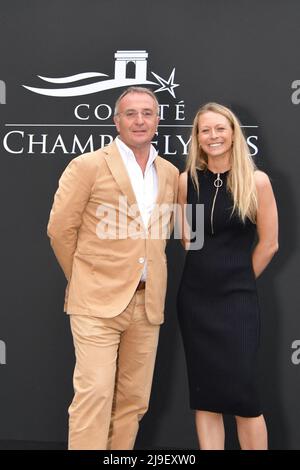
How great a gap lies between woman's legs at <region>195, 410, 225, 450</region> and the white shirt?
2.24 feet

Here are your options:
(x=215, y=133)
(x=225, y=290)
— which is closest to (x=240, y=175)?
(x=215, y=133)

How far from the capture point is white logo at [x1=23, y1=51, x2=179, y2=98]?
3496mm

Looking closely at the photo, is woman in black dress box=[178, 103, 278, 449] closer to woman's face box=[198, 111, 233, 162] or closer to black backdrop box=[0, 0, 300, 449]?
woman's face box=[198, 111, 233, 162]

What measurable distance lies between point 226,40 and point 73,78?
86 cm

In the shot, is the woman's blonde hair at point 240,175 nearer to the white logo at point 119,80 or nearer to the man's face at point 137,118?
the man's face at point 137,118

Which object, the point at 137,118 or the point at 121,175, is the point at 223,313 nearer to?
the point at 121,175

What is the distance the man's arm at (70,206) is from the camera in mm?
2758

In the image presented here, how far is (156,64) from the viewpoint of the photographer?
350 centimetres

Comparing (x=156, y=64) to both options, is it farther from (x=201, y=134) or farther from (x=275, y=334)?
(x=275, y=334)

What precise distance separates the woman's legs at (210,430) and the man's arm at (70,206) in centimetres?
95

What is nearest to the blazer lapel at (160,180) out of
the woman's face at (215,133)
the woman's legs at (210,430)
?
the woman's face at (215,133)

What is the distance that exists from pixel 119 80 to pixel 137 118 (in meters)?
0.82

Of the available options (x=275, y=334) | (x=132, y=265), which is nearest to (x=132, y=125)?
(x=132, y=265)

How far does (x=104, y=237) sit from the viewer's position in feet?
9.16
